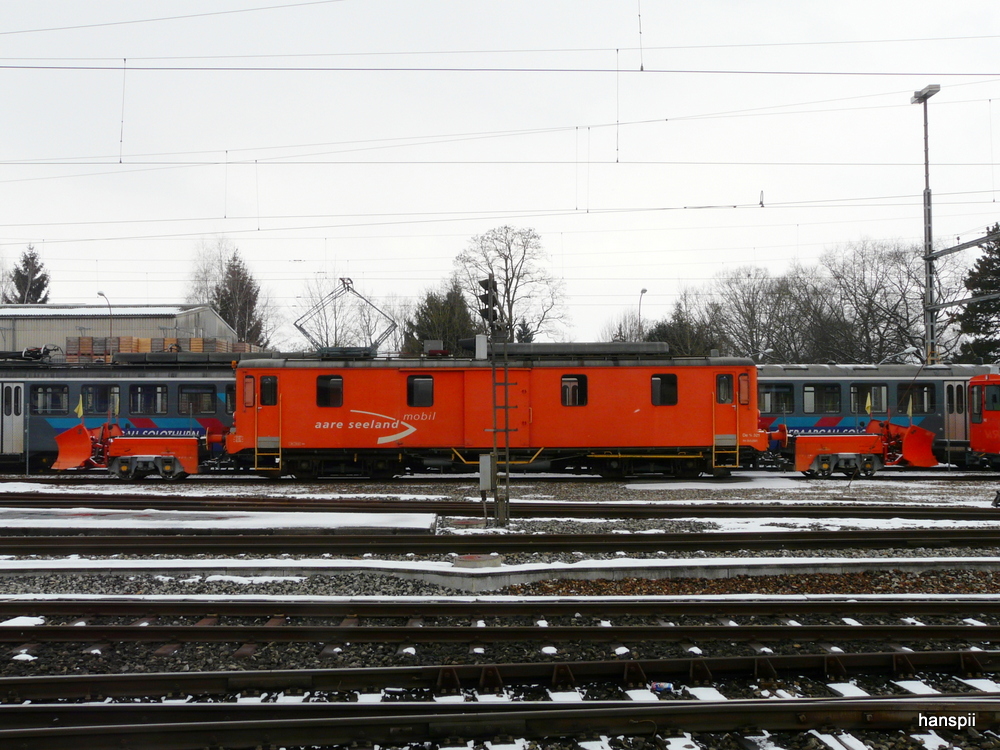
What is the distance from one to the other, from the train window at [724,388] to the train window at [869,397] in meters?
6.60

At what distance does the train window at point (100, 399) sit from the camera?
21.5 meters

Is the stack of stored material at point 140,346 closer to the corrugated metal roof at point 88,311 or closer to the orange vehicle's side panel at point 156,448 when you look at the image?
the orange vehicle's side panel at point 156,448

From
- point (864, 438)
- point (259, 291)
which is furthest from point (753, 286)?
point (259, 291)

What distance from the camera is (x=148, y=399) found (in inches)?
848

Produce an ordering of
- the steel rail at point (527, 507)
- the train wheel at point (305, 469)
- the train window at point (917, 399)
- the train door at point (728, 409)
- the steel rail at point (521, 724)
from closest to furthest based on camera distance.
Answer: the steel rail at point (521, 724), the steel rail at point (527, 507), the train door at point (728, 409), the train wheel at point (305, 469), the train window at point (917, 399)

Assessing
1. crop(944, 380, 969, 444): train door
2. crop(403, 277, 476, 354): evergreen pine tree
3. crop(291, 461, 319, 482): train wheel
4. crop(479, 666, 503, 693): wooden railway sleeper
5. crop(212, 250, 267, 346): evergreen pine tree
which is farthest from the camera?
crop(212, 250, 267, 346): evergreen pine tree

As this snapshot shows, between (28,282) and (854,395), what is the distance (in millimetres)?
70319

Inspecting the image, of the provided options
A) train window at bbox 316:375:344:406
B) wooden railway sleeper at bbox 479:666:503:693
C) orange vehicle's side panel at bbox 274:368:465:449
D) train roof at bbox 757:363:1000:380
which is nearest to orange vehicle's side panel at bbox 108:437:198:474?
orange vehicle's side panel at bbox 274:368:465:449

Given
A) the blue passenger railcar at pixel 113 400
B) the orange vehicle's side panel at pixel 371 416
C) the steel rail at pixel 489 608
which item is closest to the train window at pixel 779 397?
the orange vehicle's side panel at pixel 371 416

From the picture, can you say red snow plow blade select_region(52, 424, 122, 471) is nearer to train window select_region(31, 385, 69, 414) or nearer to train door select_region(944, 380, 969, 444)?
train window select_region(31, 385, 69, 414)

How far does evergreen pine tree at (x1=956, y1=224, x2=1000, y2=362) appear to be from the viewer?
43406 millimetres

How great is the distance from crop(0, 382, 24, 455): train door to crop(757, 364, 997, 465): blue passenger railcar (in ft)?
74.0

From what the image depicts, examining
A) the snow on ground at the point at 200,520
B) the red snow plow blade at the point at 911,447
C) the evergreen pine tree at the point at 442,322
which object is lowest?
the snow on ground at the point at 200,520

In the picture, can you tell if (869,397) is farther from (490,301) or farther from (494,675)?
(494,675)
